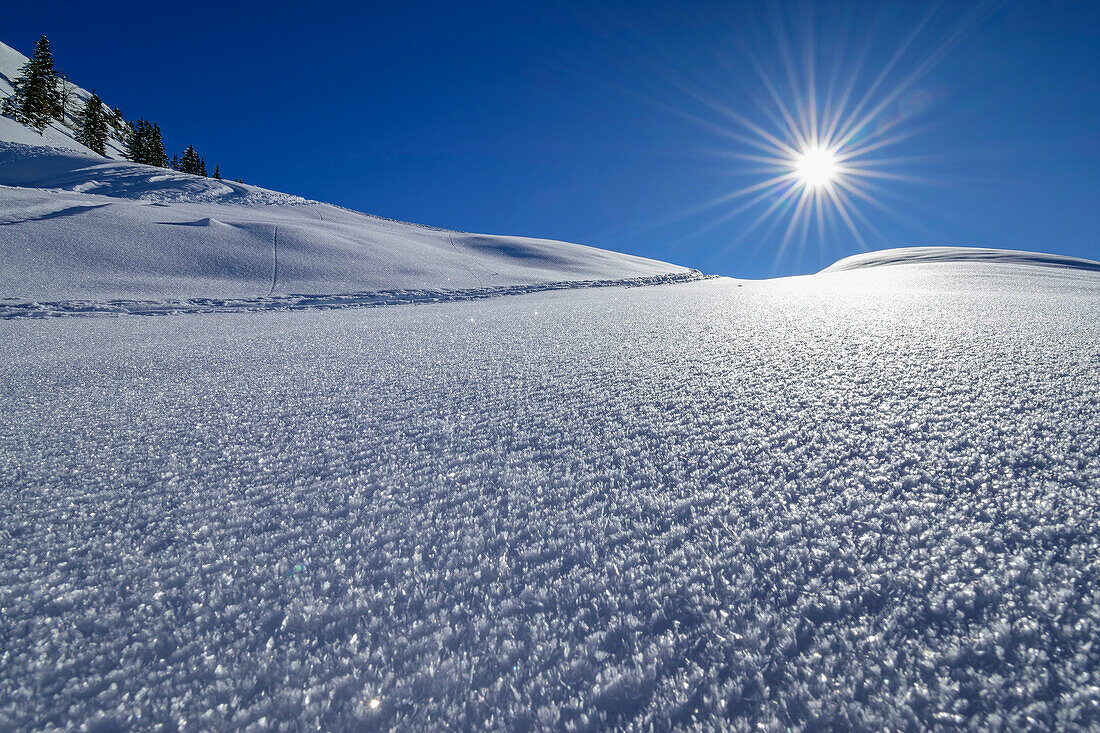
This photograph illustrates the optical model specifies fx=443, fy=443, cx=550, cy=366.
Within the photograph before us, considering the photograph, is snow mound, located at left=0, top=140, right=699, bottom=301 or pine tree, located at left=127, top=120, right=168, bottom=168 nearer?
snow mound, located at left=0, top=140, right=699, bottom=301

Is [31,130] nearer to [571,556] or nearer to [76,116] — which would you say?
[76,116]

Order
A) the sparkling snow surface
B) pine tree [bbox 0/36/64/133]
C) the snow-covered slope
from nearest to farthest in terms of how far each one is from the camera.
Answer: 1. the sparkling snow surface
2. the snow-covered slope
3. pine tree [bbox 0/36/64/133]

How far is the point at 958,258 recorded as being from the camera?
1179 cm

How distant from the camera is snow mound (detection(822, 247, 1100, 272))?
11008mm

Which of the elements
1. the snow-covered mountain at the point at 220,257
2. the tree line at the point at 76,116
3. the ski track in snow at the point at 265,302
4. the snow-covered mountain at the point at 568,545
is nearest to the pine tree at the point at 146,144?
the tree line at the point at 76,116

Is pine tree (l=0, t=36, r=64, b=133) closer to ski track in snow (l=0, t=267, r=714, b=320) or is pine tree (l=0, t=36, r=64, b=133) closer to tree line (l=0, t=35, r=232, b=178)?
tree line (l=0, t=35, r=232, b=178)

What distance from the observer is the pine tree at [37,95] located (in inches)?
1136

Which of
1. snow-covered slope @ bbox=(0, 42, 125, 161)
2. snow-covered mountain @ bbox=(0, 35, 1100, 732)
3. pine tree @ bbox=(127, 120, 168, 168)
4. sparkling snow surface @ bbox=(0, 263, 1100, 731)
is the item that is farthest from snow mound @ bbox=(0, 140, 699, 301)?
pine tree @ bbox=(127, 120, 168, 168)

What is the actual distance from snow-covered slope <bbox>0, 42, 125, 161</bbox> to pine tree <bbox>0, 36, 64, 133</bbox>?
93cm

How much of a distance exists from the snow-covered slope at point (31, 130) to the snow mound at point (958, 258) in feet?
112

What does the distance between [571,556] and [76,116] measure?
56.8 meters

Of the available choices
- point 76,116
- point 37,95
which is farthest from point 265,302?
point 76,116

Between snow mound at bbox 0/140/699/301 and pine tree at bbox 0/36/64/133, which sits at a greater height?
pine tree at bbox 0/36/64/133

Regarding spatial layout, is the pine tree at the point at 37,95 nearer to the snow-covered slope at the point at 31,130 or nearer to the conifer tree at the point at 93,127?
the snow-covered slope at the point at 31,130
